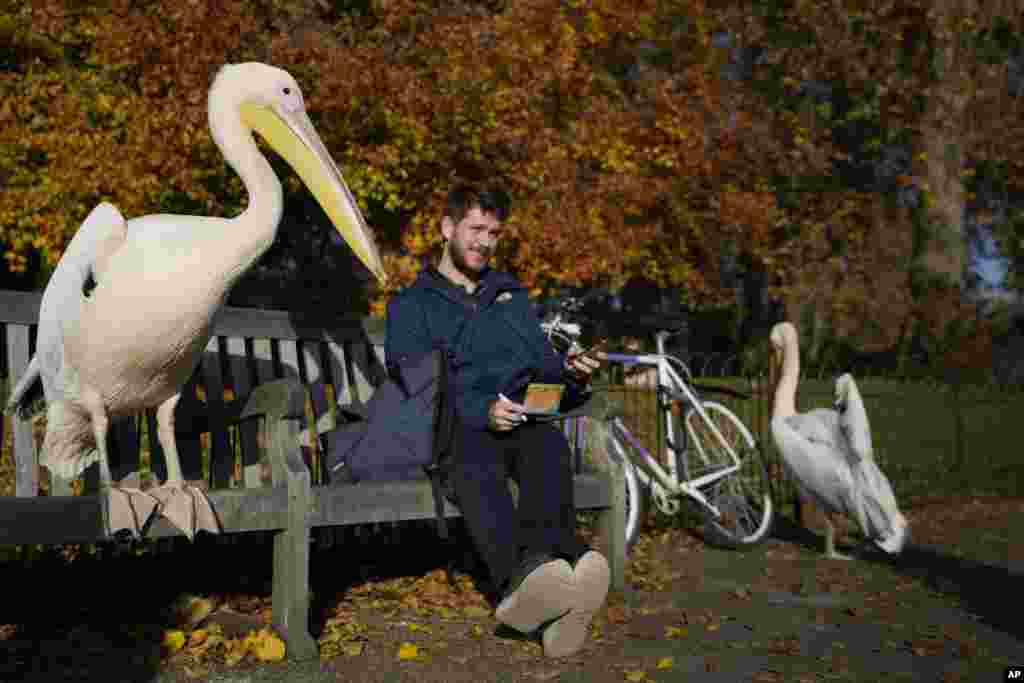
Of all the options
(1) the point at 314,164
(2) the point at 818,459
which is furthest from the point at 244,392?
(2) the point at 818,459

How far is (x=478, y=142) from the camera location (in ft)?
29.5

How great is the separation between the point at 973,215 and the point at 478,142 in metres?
17.7

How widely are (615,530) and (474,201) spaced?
1.65 meters

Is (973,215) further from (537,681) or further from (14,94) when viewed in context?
(537,681)

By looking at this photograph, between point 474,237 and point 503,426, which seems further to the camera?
point 474,237

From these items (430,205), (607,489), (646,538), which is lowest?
(646,538)

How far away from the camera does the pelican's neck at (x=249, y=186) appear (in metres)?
3.61

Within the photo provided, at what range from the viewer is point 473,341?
4418mm

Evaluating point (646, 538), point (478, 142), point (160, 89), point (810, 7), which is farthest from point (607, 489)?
point (810, 7)

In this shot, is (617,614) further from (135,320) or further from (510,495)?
(135,320)

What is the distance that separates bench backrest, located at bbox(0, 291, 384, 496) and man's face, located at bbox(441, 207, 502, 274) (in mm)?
968

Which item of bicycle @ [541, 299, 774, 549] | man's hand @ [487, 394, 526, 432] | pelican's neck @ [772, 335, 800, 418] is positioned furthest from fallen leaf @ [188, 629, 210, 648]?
pelican's neck @ [772, 335, 800, 418]

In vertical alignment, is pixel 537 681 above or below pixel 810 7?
below

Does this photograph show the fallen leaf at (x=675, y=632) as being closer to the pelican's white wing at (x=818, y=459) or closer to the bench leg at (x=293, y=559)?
the bench leg at (x=293, y=559)
